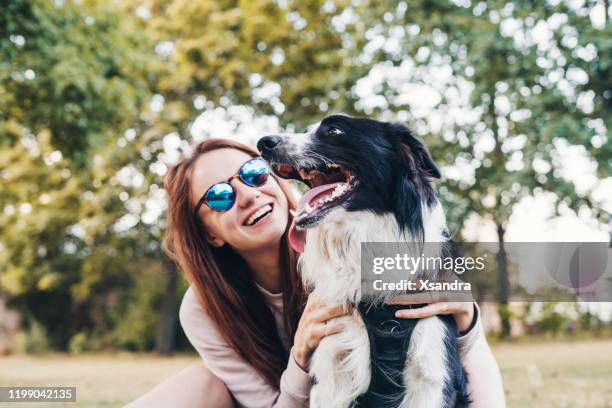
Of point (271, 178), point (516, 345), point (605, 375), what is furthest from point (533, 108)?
point (271, 178)

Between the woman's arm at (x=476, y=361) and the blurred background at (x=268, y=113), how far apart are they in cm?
161

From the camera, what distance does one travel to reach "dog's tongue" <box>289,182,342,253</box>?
231 cm

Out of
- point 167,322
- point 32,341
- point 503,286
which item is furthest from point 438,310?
point 32,341

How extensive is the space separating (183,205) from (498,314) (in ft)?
36.1

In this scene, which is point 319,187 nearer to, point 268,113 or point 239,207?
point 239,207

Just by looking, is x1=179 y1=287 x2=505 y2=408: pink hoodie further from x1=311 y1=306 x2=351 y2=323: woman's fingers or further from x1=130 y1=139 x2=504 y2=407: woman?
x1=311 y1=306 x2=351 y2=323: woman's fingers

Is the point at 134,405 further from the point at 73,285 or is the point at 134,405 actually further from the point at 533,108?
the point at 73,285

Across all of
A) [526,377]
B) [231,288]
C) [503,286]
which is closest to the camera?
[231,288]

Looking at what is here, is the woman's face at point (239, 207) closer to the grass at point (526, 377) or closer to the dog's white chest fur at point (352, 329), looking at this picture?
the dog's white chest fur at point (352, 329)

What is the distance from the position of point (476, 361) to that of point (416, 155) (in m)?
0.88

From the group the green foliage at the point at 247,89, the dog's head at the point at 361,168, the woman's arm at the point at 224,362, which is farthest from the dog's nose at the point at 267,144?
the green foliage at the point at 247,89

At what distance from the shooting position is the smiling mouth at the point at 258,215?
8.90ft

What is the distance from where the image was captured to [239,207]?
2.72 m

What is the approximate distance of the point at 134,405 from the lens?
9.61 feet
